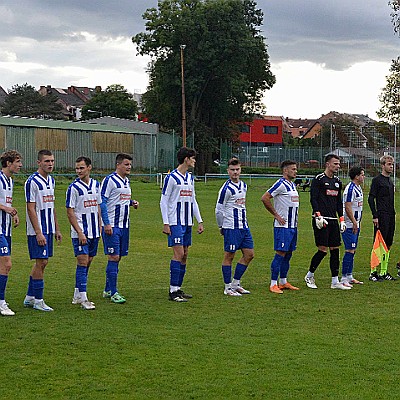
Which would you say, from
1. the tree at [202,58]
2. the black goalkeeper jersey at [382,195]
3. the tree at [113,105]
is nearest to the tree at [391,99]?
the tree at [202,58]

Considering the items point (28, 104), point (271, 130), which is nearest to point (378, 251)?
Answer: point (28, 104)

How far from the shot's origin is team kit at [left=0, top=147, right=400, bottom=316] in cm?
927

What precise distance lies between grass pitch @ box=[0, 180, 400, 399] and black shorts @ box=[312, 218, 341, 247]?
0.74 meters

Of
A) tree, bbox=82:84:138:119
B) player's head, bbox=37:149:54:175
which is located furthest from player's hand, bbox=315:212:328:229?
tree, bbox=82:84:138:119

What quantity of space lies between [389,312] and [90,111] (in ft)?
298

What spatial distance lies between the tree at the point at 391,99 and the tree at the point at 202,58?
48.0 ft

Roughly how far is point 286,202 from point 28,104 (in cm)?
9303

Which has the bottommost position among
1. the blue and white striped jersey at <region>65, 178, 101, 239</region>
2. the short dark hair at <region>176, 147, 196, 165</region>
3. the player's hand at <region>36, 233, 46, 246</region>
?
the player's hand at <region>36, 233, 46, 246</region>

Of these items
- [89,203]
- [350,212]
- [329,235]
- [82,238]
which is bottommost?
[329,235]

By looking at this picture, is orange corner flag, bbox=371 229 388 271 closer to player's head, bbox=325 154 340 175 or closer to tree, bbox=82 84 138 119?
player's head, bbox=325 154 340 175

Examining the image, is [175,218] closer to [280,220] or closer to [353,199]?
[280,220]

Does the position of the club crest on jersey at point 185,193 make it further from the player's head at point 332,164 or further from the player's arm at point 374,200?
the player's arm at point 374,200

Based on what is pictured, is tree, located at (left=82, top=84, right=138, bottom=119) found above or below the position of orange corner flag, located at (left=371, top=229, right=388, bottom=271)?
above

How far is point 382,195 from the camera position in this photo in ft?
41.5
